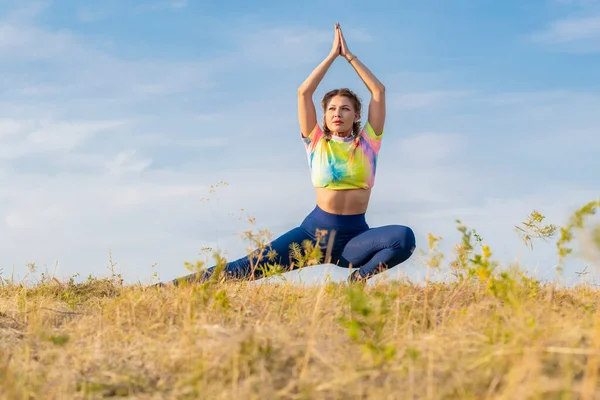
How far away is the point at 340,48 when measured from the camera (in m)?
7.09

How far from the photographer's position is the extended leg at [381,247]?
21.7ft

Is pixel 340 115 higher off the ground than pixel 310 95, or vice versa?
pixel 310 95

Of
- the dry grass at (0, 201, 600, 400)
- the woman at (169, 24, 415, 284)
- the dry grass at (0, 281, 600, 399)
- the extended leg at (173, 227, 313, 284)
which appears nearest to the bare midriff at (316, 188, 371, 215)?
the woman at (169, 24, 415, 284)

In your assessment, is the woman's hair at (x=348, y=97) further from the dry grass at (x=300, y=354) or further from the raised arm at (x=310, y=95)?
the dry grass at (x=300, y=354)

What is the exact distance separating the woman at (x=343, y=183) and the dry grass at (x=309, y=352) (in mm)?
1567

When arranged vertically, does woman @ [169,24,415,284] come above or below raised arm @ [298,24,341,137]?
below

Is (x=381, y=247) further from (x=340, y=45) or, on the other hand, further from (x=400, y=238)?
(x=340, y=45)

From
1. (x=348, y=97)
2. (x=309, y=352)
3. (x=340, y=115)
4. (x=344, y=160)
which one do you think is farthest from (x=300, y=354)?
(x=348, y=97)

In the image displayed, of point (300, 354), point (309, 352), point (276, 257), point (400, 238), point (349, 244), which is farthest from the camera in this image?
point (276, 257)

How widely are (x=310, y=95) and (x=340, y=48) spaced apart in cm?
66

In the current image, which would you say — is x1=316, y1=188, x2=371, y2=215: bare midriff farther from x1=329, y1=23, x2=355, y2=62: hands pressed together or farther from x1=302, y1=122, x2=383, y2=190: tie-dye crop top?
x1=329, y1=23, x2=355, y2=62: hands pressed together

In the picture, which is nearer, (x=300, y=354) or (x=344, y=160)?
(x=300, y=354)

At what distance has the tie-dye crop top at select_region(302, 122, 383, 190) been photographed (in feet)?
22.3

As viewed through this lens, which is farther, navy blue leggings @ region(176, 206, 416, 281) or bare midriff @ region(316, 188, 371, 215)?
bare midriff @ region(316, 188, 371, 215)
